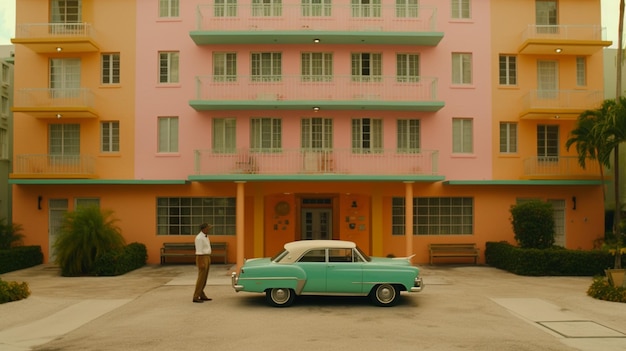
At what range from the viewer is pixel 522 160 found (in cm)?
2616

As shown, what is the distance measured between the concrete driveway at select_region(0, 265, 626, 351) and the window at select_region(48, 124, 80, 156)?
810 cm

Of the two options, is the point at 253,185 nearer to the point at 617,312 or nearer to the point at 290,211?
the point at 290,211

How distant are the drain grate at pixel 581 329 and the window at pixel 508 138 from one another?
13476 millimetres

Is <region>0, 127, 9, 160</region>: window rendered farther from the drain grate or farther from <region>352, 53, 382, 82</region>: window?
the drain grate

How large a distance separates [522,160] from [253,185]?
37.7ft

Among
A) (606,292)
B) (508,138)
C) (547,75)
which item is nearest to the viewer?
(606,292)

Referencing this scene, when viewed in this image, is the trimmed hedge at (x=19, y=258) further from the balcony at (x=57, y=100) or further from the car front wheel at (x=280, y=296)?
the car front wheel at (x=280, y=296)

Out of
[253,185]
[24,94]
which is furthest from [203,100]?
[24,94]

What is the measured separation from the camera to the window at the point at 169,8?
26.3 metres


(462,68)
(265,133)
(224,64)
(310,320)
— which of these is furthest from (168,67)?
(310,320)

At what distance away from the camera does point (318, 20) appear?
25.8 m

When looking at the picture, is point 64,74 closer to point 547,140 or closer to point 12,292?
point 12,292

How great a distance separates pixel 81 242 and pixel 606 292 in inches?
679

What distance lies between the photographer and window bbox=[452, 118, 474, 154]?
2617 cm
